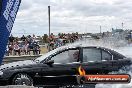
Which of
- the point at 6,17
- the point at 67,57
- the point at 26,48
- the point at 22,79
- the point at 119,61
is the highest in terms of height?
the point at 6,17

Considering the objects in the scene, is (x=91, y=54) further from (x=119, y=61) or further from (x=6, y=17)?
(x=6, y=17)

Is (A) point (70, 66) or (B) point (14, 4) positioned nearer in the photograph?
(B) point (14, 4)

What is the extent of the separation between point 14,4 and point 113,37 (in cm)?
2870

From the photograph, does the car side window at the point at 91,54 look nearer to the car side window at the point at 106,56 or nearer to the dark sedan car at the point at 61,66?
the dark sedan car at the point at 61,66

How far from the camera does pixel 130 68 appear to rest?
11031 mm

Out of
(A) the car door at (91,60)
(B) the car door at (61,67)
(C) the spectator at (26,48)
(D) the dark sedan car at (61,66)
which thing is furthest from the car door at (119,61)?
(C) the spectator at (26,48)

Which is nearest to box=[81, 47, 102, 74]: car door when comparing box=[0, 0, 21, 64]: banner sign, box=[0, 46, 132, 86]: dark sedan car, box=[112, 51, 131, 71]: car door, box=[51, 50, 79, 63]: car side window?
box=[0, 46, 132, 86]: dark sedan car

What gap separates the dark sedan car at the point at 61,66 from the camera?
1074 centimetres

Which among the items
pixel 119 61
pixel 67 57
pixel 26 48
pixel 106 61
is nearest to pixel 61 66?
pixel 67 57

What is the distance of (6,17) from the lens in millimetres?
3957

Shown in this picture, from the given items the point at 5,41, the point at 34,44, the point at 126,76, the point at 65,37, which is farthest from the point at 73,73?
the point at 65,37

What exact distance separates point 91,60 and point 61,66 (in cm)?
91

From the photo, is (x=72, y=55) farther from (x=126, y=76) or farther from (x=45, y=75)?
(x=126, y=76)

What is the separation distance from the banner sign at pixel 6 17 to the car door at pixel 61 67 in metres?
6.65
